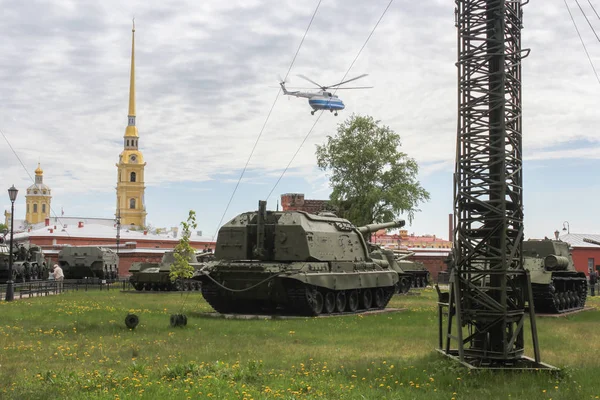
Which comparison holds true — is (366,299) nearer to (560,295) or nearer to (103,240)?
(560,295)

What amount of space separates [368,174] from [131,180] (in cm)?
9352

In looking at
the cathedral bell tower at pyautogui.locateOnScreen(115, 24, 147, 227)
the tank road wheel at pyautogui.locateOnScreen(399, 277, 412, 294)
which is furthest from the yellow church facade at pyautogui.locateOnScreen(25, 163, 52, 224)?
the tank road wheel at pyautogui.locateOnScreen(399, 277, 412, 294)

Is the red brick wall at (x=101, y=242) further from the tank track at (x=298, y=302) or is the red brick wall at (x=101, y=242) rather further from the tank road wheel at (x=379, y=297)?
the tank track at (x=298, y=302)

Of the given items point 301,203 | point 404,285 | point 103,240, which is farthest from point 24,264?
point 103,240

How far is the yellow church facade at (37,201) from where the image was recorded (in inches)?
5226

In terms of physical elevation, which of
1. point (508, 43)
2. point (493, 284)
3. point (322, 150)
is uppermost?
point (322, 150)

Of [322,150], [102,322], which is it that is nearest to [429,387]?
[102,322]

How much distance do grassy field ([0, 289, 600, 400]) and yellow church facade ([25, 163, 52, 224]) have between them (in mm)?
121506

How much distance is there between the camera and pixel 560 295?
2242cm

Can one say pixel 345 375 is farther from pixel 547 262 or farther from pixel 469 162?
pixel 547 262

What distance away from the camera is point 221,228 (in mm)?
20719

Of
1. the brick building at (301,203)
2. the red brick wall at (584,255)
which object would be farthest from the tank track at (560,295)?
the red brick wall at (584,255)

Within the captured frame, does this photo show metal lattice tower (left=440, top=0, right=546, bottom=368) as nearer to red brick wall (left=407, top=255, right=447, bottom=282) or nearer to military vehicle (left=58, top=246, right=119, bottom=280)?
military vehicle (left=58, top=246, right=119, bottom=280)

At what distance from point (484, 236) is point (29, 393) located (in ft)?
19.9
